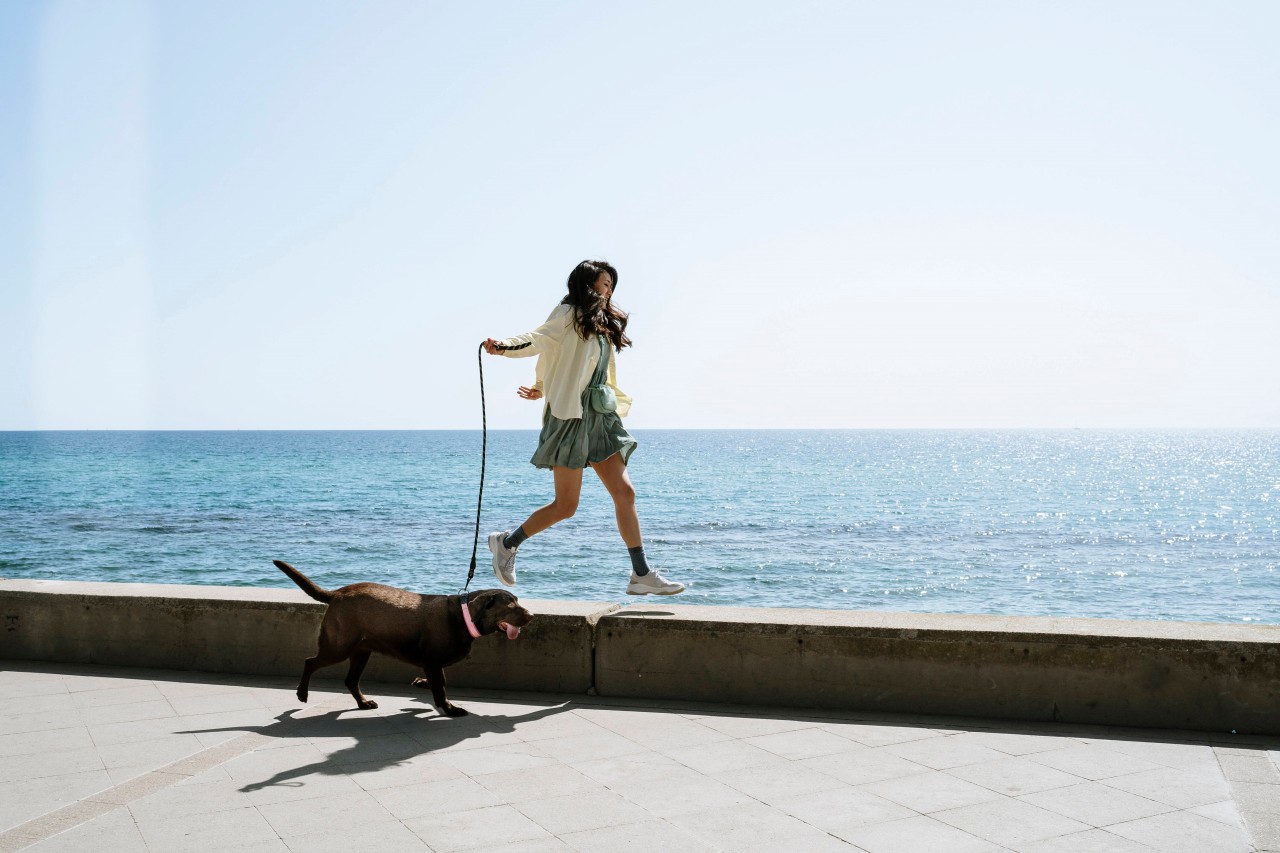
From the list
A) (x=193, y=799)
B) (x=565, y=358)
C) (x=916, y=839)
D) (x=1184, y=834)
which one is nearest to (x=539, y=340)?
(x=565, y=358)

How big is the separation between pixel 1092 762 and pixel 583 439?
9.46 feet

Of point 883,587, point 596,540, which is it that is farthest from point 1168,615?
point 596,540

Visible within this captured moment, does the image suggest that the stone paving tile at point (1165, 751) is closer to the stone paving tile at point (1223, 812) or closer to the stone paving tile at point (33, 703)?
the stone paving tile at point (1223, 812)

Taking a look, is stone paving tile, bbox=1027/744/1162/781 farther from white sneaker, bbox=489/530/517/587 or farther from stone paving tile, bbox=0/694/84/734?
stone paving tile, bbox=0/694/84/734

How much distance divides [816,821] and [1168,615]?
23760 millimetres

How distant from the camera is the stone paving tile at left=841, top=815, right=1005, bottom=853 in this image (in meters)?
3.32

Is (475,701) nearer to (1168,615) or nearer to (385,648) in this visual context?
(385,648)

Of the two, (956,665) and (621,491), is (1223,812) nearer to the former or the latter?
(956,665)

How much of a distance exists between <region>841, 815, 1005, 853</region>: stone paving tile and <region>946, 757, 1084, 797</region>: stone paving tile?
51 cm

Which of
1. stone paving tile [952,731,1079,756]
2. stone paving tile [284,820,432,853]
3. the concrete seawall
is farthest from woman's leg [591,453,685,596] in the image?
stone paving tile [284,820,432,853]

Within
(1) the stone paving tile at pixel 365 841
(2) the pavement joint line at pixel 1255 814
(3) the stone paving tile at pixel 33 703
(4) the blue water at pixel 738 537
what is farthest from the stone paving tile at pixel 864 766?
(4) the blue water at pixel 738 537

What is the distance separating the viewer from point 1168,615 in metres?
24.1

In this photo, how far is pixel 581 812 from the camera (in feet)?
12.1

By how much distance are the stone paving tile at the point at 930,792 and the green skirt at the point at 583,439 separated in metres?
2.27
